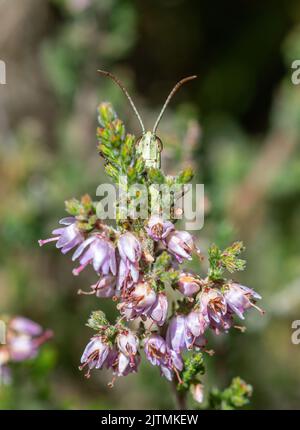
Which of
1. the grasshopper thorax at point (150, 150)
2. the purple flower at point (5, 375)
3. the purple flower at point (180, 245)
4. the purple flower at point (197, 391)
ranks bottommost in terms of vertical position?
the purple flower at point (197, 391)

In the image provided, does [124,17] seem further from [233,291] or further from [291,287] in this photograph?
[233,291]

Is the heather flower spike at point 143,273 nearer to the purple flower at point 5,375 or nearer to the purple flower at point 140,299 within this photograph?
the purple flower at point 140,299

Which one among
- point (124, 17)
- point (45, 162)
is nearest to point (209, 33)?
point (124, 17)

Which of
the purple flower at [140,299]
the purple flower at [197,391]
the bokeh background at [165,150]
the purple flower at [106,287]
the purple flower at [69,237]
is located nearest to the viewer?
the purple flower at [140,299]

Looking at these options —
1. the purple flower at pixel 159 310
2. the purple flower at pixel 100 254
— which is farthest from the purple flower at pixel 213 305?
the purple flower at pixel 100 254

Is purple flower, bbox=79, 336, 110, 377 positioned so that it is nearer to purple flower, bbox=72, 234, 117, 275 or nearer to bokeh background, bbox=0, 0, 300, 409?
purple flower, bbox=72, 234, 117, 275
